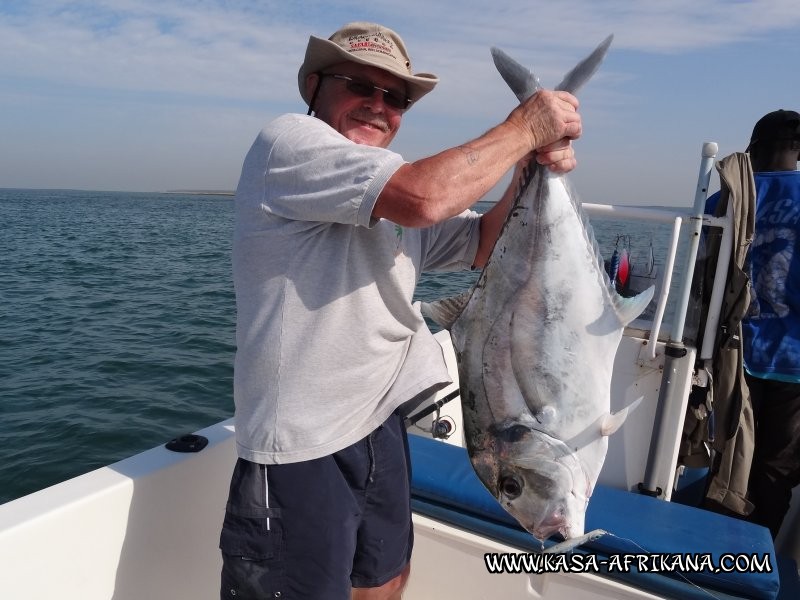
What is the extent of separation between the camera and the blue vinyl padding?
7.11 feet

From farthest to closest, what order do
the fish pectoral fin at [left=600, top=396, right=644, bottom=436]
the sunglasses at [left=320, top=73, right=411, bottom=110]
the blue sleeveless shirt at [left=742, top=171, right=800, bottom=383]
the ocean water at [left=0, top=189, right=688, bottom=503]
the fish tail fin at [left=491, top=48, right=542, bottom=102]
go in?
the ocean water at [left=0, top=189, right=688, bottom=503] < the blue sleeveless shirt at [left=742, top=171, right=800, bottom=383] < the sunglasses at [left=320, top=73, right=411, bottom=110] < the fish tail fin at [left=491, top=48, right=542, bottom=102] < the fish pectoral fin at [left=600, top=396, right=644, bottom=436]

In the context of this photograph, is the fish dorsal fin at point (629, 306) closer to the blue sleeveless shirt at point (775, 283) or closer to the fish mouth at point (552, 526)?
the fish mouth at point (552, 526)

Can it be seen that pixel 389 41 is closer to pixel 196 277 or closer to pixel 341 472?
pixel 341 472

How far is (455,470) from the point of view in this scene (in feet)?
8.84

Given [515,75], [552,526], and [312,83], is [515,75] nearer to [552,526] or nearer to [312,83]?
[312,83]

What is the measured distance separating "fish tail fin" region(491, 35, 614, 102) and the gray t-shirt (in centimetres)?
43

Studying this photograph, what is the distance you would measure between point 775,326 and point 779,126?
1053 millimetres

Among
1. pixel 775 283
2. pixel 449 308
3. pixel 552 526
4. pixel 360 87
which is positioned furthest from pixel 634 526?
pixel 360 87

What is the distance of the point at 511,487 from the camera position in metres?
1.56

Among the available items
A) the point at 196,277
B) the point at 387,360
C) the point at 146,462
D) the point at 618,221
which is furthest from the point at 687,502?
the point at 196,277

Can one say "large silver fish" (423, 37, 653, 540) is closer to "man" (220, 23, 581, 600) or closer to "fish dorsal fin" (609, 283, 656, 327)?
"fish dorsal fin" (609, 283, 656, 327)

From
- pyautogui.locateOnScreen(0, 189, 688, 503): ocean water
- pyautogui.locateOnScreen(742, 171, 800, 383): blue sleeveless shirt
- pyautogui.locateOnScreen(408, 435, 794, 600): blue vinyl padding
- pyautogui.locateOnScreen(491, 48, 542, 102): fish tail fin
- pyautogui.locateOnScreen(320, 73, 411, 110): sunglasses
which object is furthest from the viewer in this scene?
pyautogui.locateOnScreen(0, 189, 688, 503): ocean water

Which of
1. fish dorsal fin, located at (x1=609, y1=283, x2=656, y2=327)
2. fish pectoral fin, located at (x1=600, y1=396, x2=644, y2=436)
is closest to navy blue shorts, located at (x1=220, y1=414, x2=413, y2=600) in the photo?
fish pectoral fin, located at (x1=600, y1=396, x2=644, y2=436)

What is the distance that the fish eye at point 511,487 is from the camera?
60.9 inches
